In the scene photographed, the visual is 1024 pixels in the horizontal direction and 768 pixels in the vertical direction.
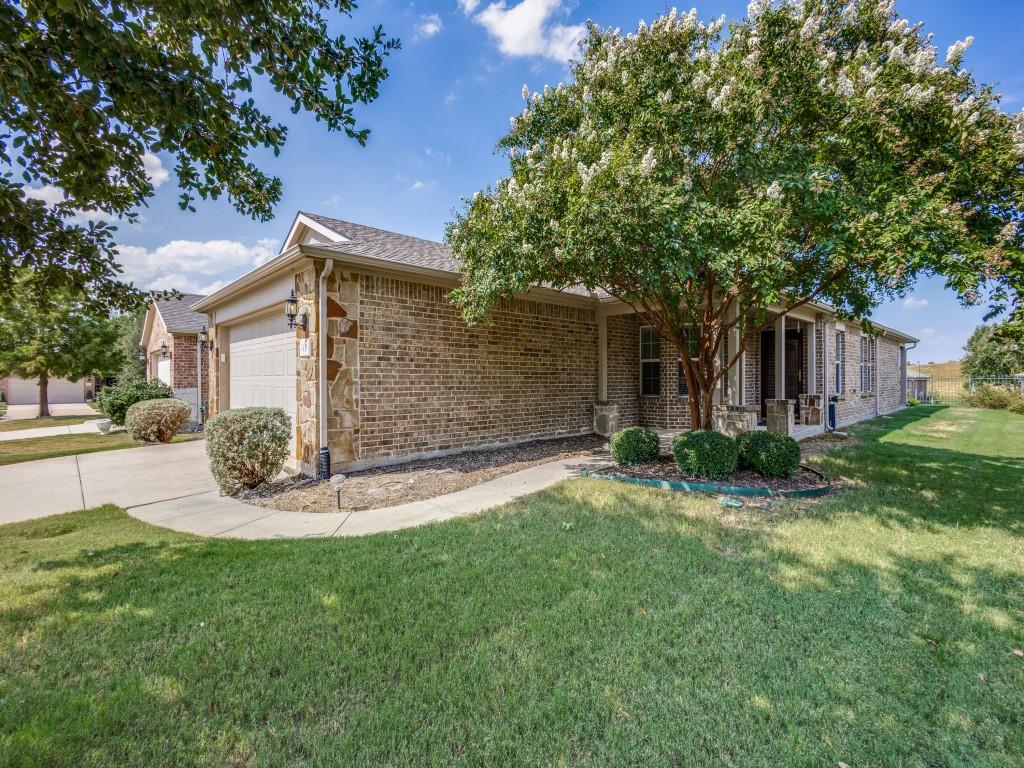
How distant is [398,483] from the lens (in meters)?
6.54

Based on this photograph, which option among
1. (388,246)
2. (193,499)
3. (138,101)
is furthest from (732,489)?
(388,246)

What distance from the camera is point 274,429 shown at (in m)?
6.43

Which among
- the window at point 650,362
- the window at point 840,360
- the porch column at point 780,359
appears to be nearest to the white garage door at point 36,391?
the window at point 650,362

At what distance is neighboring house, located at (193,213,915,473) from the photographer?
707 cm

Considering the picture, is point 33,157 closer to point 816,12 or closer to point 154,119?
point 154,119

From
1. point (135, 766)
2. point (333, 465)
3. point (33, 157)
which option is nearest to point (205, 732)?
point (135, 766)

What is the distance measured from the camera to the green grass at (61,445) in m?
9.91

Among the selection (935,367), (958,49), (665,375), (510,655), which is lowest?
(510,655)

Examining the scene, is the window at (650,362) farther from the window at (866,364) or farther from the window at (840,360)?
the window at (866,364)

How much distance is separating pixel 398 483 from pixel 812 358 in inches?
443

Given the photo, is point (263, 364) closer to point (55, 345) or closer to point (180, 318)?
point (180, 318)

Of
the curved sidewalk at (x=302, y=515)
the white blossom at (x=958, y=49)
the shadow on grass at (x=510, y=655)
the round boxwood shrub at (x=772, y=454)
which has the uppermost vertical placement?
the white blossom at (x=958, y=49)

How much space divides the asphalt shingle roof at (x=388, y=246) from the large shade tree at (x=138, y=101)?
9.92ft

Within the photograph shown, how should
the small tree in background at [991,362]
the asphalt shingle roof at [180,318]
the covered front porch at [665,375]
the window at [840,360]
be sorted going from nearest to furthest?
1. the covered front porch at [665,375]
2. the window at [840,360]
3. the asphalt shingle roof at [180,318]
4. the small tree in background at [991,362]
